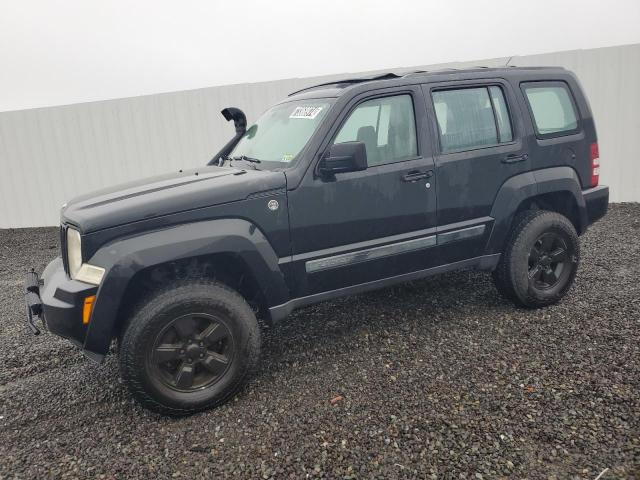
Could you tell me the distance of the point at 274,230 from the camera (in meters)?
3.12

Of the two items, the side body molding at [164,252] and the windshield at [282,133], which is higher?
the windshield at [282,133]

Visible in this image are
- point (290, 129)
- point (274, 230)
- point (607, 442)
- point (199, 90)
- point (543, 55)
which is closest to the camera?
point (607, 442)

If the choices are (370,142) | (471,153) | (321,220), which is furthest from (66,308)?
(471,153)

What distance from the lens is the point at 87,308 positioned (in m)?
2.74

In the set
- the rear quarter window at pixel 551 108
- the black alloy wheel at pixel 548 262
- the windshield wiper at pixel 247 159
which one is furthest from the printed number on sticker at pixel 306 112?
the black alloy wheel at pixel 548 262

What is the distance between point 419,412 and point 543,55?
314 inches

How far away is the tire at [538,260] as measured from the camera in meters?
3.95

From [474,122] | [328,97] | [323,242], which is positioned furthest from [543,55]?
[323,242]

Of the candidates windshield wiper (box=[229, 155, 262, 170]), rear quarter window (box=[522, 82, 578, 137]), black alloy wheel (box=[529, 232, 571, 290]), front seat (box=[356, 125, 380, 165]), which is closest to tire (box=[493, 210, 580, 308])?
black alloy wheel (box=[529, 232, 571, 290])

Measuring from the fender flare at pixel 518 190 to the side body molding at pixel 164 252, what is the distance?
6.31 feet

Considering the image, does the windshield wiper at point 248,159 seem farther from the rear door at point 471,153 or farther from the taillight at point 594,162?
the taillight at point 594,162

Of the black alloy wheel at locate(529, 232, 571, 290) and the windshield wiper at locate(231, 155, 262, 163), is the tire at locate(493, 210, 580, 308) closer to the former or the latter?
the black alloy wheel at locate(529, 232, 571, 290)

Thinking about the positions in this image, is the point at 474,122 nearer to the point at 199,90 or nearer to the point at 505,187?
the point at 505,187

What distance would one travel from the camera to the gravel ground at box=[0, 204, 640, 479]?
7.97 feet
